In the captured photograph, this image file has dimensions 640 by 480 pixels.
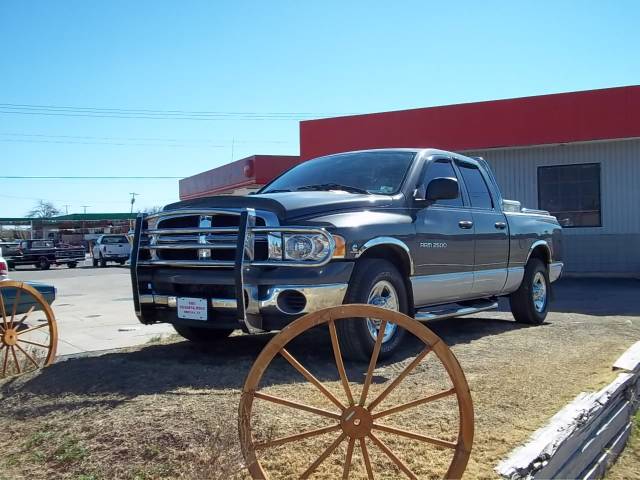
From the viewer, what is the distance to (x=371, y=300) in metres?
5.25

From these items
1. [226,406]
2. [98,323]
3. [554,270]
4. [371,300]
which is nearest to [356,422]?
[226,406]

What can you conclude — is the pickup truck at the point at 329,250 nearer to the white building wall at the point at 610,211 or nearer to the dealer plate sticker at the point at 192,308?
A: the dealer plate sticker at the point at 192,308

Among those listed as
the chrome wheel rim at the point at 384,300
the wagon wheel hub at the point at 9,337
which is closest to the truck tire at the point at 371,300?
the chrome wheel rim at the point at 384,300

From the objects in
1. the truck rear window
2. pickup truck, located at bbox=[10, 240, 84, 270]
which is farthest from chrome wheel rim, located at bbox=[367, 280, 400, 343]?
the truck rear window

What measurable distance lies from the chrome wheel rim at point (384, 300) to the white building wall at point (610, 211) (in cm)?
1295

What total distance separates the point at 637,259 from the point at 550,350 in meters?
11.7

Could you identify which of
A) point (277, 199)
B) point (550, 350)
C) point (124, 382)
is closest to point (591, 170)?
point (550, 350)

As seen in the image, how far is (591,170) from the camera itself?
1702 centimetres

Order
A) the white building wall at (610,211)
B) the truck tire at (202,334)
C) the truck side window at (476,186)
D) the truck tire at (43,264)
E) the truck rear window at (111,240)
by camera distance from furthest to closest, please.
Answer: the truck rear window at (111,240), the truck tire at (43,264), the white building wall at (610,211), the truck side window at (476,186), the truck tire at (202,334)

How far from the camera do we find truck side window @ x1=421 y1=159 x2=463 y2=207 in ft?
20.9

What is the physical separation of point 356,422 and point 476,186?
503 centimetres

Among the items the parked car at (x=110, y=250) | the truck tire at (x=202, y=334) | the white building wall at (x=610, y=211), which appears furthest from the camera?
the parked car at (x=110, y=250)

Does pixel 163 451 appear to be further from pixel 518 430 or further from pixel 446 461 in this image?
pixel 518 430

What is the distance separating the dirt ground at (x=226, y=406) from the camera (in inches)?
126
